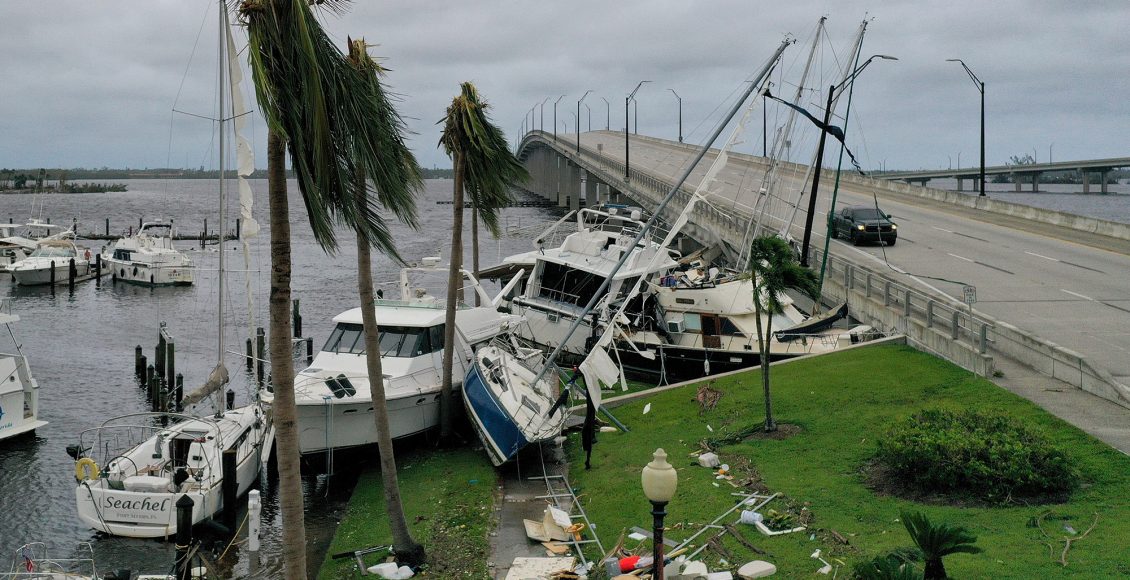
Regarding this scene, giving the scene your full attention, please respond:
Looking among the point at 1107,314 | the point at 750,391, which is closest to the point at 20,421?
the point at 750,391

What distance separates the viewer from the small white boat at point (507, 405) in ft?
70.0

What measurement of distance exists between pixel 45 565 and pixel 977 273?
93.9 feet

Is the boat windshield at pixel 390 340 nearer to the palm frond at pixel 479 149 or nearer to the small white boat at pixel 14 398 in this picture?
the palm frond at pixel 479 149

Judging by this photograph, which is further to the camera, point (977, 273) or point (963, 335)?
point (977, 273)

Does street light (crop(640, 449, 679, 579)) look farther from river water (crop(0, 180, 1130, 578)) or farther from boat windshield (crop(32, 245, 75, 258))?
boat windshield (crop(32, 245, 75, 258))

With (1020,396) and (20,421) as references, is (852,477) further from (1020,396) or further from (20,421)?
(20,421)

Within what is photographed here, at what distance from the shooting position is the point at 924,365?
2252 cm

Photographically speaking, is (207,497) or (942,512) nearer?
(942,512)

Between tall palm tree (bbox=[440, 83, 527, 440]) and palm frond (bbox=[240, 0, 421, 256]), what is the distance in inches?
446

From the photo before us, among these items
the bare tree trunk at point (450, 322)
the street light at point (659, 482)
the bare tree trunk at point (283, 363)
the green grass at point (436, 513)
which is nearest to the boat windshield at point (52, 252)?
the bare tree trunk at point (450, 322)

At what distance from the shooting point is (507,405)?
22109 mm

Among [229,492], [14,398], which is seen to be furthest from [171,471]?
[14,398]

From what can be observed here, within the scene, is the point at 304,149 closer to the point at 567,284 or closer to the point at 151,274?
the point at 567,284

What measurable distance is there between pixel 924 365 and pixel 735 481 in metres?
7.35
